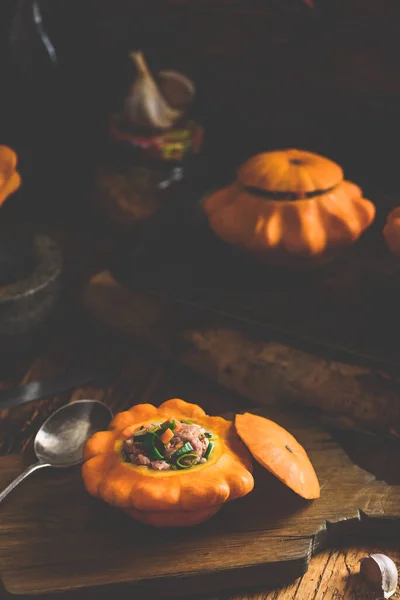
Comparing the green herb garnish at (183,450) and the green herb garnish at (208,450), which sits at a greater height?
the green herb garnish at (183,450)

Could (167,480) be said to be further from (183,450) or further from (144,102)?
(144,102)

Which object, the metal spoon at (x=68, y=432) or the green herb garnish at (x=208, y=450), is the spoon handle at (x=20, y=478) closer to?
the metal spoon at (x=68, y=432)

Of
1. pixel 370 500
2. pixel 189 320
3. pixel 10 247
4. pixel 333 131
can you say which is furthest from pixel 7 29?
pixel 370 500

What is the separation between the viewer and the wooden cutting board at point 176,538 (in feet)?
2.86

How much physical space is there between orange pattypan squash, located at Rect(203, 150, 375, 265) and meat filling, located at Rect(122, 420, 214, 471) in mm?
415

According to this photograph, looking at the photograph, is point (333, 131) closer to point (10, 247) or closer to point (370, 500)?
point (10, 247)

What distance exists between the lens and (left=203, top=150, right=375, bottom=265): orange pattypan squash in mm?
1225

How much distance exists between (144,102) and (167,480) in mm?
1074

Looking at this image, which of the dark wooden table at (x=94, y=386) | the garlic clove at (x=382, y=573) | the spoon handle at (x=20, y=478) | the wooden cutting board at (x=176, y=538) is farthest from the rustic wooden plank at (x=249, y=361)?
the spoon handle at (x=20, y=478)

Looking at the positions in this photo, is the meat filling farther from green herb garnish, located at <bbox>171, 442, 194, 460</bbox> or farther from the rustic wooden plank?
the rustic wooden plank

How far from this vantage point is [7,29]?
1741 mm

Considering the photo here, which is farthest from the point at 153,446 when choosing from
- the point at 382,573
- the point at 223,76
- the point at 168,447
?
the point at 223,76

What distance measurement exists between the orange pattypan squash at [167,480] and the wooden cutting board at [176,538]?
0.04 m

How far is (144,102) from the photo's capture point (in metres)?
1.71
